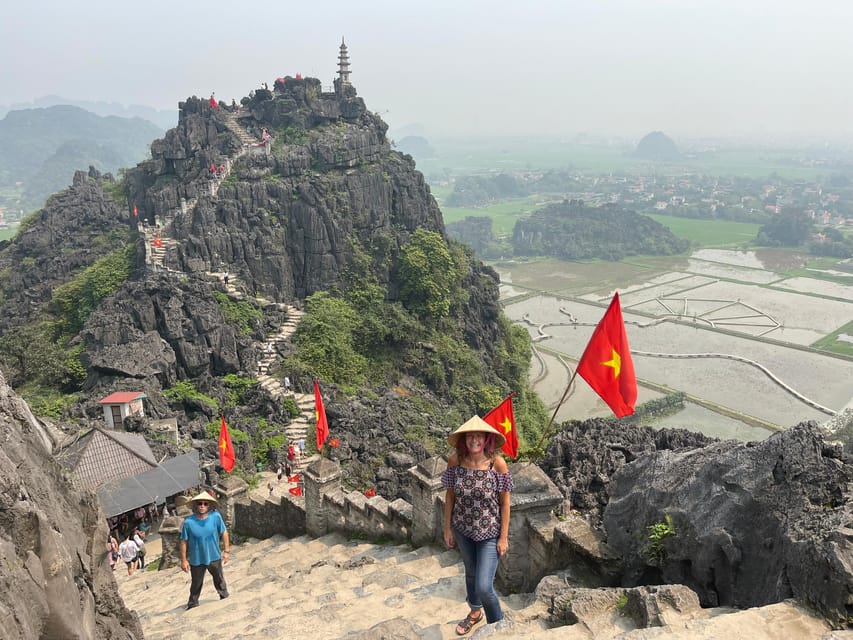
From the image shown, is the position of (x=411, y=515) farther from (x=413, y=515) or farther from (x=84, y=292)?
(x=84, y=292)

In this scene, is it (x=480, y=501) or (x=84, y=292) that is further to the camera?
(x=84, y=292)

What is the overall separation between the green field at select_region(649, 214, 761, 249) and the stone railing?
97780 mm

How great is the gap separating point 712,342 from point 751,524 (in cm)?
4586

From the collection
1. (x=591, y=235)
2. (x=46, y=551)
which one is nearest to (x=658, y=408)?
(x=46, y=551)

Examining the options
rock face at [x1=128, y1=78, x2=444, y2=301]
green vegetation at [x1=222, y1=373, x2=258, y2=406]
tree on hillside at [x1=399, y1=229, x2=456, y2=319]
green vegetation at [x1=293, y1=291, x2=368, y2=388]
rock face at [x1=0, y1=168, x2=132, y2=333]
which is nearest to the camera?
green vegetation at [x1=222, y1=373, x2=258, y2=406]

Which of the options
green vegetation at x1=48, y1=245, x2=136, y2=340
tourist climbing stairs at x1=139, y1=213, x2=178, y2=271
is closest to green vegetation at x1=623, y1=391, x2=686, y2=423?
tourist climbing stairs at x1=139, y1=213, x2=178, y2=271

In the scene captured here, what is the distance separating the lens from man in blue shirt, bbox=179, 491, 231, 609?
7508 mm

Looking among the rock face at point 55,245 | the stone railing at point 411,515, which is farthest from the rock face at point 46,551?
the rock face at point 55,245

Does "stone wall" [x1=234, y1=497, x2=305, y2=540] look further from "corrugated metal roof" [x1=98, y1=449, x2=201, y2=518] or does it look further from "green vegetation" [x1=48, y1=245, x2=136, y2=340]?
"green vegetation" [x1=48, y1=245, x2=136, y2=340]

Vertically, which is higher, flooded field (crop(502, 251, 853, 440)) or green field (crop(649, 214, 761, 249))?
green field (crop(649, 214, 761, 249))

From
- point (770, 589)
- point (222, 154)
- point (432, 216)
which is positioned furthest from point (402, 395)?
point (770, 589)

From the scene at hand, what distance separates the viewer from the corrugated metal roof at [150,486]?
46.8ft

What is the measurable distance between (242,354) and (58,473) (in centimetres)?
2167

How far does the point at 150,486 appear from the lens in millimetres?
14992
